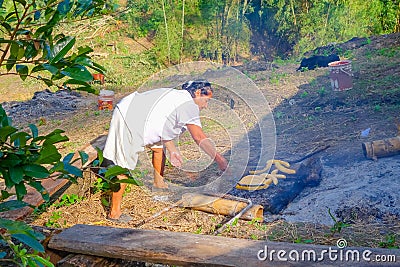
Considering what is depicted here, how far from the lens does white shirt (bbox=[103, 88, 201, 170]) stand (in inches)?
176

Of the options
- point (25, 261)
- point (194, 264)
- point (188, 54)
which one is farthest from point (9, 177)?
point (188, 54)

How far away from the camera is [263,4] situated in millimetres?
13367

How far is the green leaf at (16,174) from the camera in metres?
1.43

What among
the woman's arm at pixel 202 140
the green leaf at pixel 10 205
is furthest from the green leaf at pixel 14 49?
the woman's arm at pixel 202 140

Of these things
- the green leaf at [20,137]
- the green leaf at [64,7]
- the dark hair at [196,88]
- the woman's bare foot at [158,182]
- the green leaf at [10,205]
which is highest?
the green leaf at [64,7]

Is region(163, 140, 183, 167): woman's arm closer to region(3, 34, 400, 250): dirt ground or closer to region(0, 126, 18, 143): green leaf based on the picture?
region(3, 34, 400, 250): dirt ground

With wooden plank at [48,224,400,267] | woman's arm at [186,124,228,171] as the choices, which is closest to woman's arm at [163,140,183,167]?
woman's arm at [186,124,228,171]

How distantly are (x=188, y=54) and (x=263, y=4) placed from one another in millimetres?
2265

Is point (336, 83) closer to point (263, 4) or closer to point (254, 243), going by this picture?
point (263, 4)

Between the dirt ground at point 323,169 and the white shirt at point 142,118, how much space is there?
1.74 feet

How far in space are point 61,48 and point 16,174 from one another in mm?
447

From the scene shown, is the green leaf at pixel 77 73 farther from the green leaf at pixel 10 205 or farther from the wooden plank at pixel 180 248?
the wooden plank at pixel 180 248

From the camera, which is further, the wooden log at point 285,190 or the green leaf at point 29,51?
the wooden log at point 285,190

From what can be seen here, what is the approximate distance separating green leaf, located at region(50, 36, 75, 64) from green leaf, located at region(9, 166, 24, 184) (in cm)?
31
